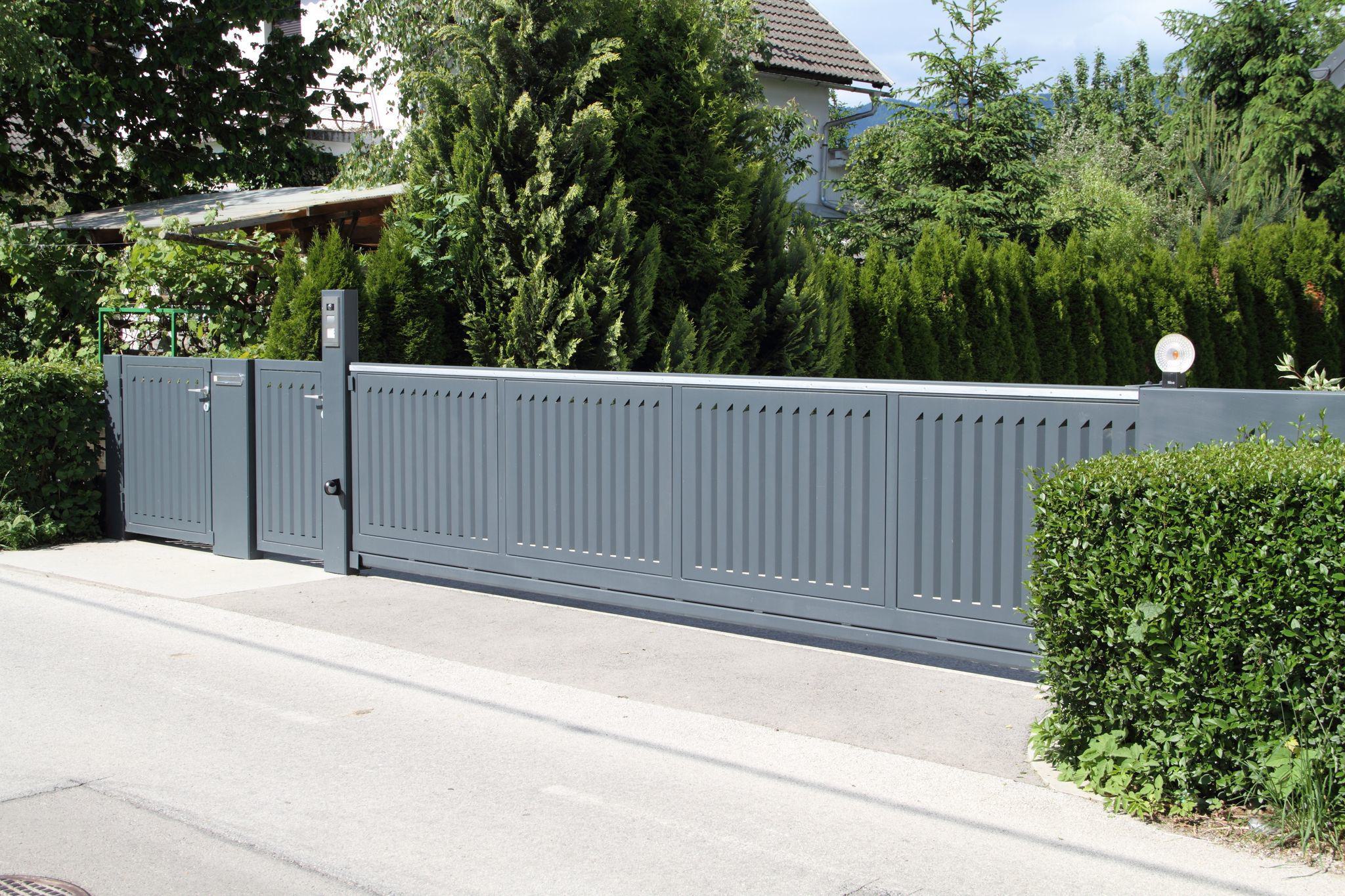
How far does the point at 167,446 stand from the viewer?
1082 cm

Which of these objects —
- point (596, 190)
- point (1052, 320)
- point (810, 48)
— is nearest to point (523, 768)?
point (596, 190)

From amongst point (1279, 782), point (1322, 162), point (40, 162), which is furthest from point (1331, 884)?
point (1322, 162)

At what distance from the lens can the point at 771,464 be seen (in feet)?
24.1

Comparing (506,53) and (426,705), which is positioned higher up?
(506,53)

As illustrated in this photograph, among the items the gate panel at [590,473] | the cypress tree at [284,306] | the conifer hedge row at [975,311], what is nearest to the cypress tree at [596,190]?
the conifer hedge row at [975,311]

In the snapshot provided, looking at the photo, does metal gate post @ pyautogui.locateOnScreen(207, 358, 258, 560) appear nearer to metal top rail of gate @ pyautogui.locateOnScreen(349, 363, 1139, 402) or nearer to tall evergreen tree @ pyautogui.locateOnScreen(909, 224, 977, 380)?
metal top rail of gate @ pyautogui.locateOnScreen(349, 363, 1139, 402)

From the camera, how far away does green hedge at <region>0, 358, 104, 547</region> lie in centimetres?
1069

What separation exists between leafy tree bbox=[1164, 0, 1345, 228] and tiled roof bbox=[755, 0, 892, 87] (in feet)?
41.1

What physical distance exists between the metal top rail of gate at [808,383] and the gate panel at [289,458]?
0.58 metres

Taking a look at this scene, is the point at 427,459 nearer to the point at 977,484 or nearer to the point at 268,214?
the point at 977,484

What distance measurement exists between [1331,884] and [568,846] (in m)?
2.60

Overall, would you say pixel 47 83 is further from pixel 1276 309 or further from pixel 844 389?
pixel 1276 309

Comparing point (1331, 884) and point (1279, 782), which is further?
point (1279, 782)

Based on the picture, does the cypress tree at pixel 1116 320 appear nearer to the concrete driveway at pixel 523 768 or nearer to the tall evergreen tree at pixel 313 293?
the tall evergreen tree at pixel 313 293
